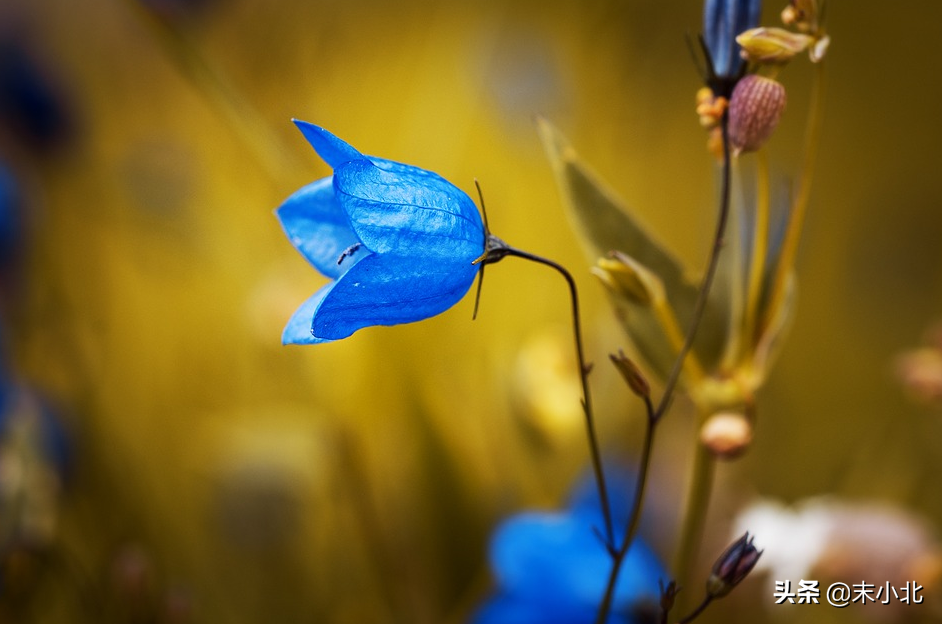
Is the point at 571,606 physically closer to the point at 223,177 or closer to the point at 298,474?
the point at 298,474

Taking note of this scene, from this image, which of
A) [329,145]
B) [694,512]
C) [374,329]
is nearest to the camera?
[329,145]

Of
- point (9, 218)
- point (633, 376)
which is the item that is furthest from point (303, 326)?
point (9, 218)

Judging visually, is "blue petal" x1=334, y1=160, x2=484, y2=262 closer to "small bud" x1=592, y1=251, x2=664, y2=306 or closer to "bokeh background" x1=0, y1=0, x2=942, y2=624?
"small bud" x1=592, y1=251, x2=664, y2=306

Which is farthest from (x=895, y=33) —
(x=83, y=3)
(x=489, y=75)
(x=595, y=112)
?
(x=83, y=3)

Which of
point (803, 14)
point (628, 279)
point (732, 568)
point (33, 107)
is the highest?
point (33, 107)

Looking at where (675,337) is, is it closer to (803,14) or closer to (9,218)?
(803,14)

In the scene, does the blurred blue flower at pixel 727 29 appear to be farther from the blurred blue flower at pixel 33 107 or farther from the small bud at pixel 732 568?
the blurred blue flower at pixel 33 107

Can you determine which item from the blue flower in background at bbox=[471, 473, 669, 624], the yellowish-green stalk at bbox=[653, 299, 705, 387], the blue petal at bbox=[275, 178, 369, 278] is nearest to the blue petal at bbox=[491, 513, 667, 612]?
the blue flower in background at bbox=[471, 473, 669, 624]
